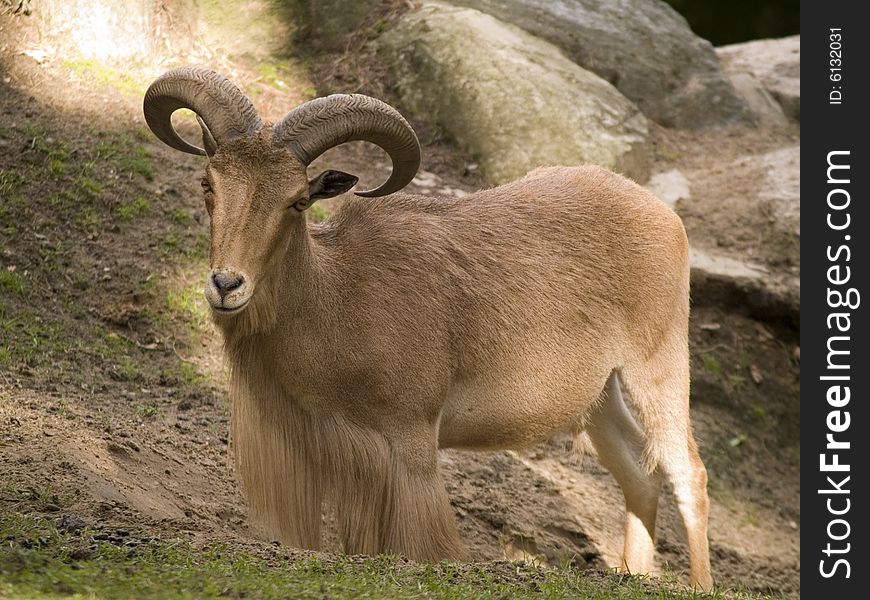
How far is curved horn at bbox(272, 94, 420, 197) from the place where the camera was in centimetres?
635

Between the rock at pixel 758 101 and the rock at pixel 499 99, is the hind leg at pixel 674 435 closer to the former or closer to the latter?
the rock at pixel 499 99

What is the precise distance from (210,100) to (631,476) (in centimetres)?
422

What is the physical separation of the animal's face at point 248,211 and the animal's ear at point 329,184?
20mm

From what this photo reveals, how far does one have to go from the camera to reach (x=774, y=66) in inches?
667

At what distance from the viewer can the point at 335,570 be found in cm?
557

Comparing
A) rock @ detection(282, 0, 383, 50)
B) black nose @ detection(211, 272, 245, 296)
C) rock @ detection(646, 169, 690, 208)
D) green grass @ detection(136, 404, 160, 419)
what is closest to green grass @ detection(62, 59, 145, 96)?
rock @ detection(282, 0, 383, 50)

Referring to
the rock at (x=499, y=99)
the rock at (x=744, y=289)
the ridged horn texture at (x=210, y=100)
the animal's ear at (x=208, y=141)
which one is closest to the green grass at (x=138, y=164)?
the rock at (x=499, y=99)

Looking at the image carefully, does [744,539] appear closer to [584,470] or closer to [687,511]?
[584,470]

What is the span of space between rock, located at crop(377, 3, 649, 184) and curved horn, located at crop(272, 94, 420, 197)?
5.84 m

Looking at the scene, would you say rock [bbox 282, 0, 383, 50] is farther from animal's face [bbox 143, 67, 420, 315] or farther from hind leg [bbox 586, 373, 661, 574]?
animal's face [bbox 143, 67, 420, 315]

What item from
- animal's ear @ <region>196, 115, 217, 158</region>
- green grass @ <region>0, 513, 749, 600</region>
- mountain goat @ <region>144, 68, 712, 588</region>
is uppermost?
animal's ear @ <region>196, 115, 217, 158</region>

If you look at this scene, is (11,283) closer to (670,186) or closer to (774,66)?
(670,186)

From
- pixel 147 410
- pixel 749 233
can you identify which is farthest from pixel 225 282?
pixel 749 233

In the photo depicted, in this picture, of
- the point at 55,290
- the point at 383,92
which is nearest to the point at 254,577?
the point at 55,290
